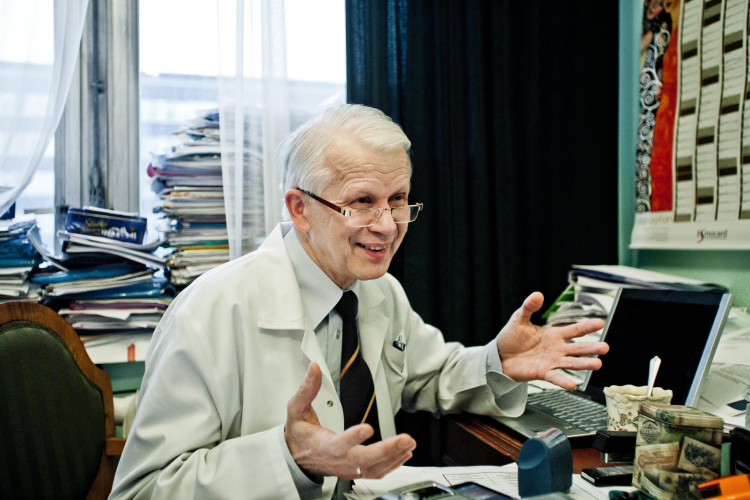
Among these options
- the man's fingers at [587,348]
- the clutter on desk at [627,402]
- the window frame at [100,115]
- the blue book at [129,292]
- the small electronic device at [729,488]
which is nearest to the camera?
the small electronic device at [729,488]

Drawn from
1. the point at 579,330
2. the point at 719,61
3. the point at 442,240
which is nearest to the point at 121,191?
the point at 442,240

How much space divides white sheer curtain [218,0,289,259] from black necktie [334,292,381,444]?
609 millimetres

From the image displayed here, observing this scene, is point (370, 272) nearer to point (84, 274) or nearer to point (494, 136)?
point (84, 274)

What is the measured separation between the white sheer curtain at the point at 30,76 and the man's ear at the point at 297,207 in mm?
930

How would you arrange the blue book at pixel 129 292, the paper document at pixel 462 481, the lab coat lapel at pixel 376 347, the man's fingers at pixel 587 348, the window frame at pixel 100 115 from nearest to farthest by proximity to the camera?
the paper document at pixel 462 481, the man's fingers at pixel 587 348, the lab coat lapel at pixel 376 347, the blue book at pixel 129 292, the window frame at pixel 100 115

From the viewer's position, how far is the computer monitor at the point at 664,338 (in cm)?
111

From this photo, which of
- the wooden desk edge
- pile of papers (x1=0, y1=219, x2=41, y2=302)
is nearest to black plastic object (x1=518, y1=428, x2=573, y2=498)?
the wooden desk edge

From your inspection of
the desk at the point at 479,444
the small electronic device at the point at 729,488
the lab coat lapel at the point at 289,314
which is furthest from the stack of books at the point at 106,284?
the small electronic device at the point at 729,488

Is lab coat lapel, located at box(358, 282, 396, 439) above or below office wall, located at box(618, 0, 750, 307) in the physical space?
below

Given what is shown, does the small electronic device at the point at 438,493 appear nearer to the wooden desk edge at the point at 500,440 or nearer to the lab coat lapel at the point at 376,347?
the wooden desk edge at the point at 500,440

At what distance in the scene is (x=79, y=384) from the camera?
120cm

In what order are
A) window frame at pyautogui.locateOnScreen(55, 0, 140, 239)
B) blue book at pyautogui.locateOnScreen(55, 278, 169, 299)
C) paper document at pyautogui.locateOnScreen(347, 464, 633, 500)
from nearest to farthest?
paper document at pyautogui.locateOnScreen(347, 464, 633, 500)
blue book at pyautogui.locateOnScreen(55, 278, 169, 299)
window frame at pyautogui.locateOnScreen(55, 0, 140, 239)

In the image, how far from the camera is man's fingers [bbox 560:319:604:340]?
1102 millimetres

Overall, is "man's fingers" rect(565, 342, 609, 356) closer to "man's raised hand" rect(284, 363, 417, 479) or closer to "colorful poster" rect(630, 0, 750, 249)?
"man's raised hand" rect(284, 363, 417, 479)
